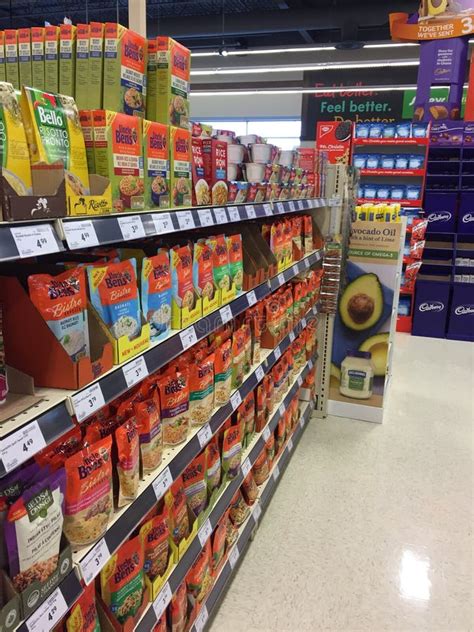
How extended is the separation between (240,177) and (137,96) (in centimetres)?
87

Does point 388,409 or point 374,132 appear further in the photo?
point 374,132

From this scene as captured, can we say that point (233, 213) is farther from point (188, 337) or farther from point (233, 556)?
point (233, 556)

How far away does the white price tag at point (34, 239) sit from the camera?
868mm

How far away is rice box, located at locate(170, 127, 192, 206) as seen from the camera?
1.54m

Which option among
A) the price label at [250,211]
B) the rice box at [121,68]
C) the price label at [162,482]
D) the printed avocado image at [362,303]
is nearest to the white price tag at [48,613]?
the price label at [162,482]

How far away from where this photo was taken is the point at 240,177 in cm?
229

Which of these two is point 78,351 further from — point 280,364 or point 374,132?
point 374,132

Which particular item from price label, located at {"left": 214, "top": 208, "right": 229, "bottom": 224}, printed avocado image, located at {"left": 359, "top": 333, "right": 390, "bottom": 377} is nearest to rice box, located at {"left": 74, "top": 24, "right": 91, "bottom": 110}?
price label, located at {"left": 214, "top": 208, "right": 229, "bottom": 224}

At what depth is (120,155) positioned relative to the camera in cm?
129

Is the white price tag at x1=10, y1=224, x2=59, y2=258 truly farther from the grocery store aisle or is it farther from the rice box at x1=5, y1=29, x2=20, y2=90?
the grocery store aisle

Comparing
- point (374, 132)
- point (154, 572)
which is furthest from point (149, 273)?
point (374, 132)

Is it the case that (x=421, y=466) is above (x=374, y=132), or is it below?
below

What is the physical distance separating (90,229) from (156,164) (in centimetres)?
46

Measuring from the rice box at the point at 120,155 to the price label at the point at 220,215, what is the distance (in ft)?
1.24
